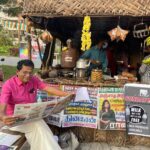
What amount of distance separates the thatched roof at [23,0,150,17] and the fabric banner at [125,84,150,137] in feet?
3.91

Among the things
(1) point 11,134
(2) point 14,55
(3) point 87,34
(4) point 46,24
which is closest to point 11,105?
Answer: (1) point 11,134

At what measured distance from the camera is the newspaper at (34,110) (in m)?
4.51

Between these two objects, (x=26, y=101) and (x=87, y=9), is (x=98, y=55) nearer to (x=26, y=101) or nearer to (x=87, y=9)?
(x=87, y=9)

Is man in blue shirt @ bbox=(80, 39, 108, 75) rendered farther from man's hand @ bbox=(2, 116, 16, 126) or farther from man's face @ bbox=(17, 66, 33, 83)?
man's hand @ bbox=(2, 116, 16, 126)

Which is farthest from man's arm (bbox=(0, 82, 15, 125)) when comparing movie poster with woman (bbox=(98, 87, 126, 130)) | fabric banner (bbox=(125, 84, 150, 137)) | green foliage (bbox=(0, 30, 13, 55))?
green foliage (bbox=(0, 30, 13, 55))

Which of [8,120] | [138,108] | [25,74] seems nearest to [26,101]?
[25,74]

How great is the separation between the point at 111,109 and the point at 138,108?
1.51ft

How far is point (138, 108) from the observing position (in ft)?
20.7

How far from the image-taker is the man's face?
4992mm

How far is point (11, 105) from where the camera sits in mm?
5090

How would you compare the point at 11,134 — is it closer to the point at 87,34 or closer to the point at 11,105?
the point at 11,105

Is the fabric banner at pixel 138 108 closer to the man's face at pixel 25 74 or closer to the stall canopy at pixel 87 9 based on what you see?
the stall canopy at pixel 87 9

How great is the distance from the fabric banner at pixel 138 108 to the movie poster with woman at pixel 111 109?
0.14 meters

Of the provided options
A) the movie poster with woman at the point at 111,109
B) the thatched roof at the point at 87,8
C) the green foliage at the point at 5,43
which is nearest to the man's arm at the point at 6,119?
the movie poster with woman at the point at 111,109
